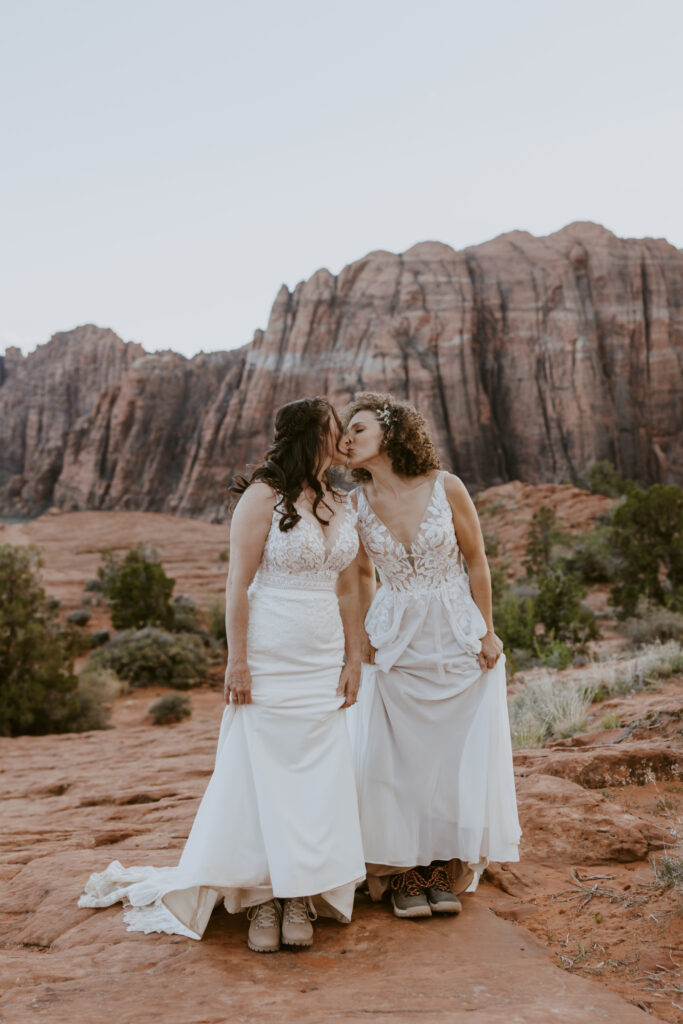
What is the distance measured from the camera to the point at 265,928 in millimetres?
2832

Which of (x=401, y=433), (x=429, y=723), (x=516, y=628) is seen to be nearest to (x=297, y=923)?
(x=429, y=723)

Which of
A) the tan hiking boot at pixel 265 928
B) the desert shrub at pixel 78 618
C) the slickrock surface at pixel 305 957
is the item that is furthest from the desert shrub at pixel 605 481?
the tan hiking boot at pixel 265 928

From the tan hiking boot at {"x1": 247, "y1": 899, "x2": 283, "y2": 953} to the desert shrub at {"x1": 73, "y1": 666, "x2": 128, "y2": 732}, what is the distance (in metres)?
9.05

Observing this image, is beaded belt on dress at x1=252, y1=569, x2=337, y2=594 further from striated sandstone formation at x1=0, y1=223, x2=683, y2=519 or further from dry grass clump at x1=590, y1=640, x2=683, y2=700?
striated sandstone formation at x1=0, y1=223, x2=683, y2=519

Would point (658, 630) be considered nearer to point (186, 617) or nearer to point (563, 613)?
point (563, 613)

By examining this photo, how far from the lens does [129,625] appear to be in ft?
63.0

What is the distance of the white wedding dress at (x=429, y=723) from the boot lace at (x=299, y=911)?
37 cm

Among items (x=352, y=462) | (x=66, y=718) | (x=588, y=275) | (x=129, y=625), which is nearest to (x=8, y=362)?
(x=588, y=275)

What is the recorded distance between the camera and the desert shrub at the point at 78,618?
69.8 feet

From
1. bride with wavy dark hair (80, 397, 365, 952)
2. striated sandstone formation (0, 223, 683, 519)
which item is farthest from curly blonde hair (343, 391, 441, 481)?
striated sandstone formation (0, 223, 683, 519)

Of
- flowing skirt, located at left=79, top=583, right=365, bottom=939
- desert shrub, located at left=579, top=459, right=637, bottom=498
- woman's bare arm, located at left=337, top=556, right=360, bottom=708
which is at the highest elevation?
desert shrub, located at left=579, top=459, right=637, bottom=498

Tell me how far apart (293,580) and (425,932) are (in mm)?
1505

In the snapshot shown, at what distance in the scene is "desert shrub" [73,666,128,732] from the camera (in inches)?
441

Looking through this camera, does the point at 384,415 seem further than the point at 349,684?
Yes
